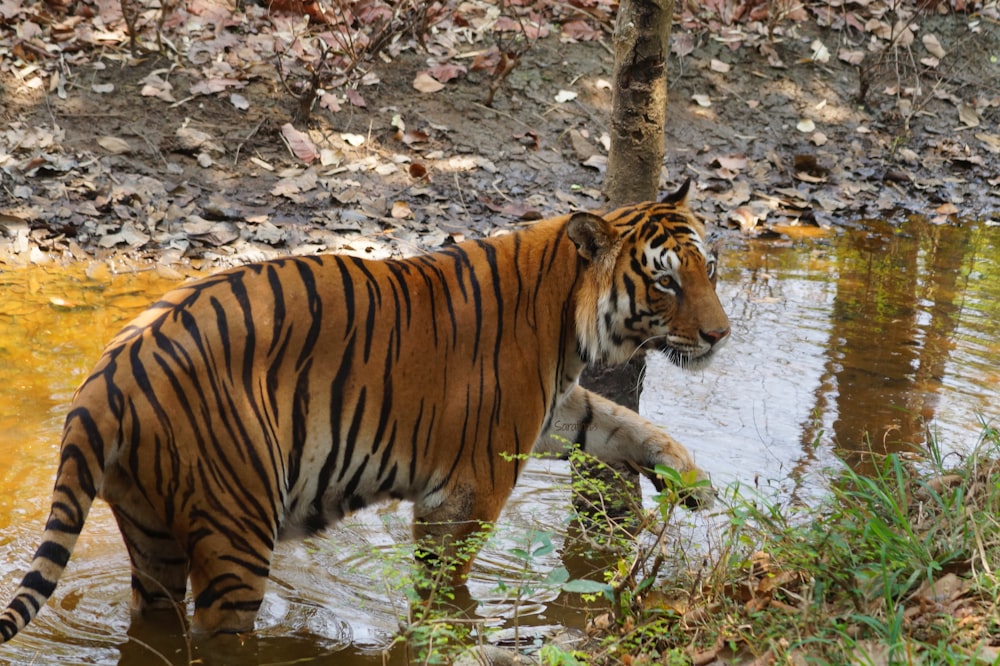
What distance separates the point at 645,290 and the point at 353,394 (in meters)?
1.23

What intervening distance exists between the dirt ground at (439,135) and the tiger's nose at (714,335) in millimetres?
3959

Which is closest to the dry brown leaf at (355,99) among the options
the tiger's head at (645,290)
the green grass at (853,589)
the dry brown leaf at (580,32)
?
the dry brown leaf at (580,32)

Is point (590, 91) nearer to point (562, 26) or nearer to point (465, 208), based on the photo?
point (562, 26)

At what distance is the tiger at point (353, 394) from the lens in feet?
11.5

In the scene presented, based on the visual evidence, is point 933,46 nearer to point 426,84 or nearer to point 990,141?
point 990,141

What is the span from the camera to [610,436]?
486cm

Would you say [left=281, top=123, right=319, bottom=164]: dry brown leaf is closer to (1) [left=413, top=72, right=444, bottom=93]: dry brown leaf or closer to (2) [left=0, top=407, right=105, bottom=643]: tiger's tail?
(1) [left=413, top=72, right=444, bottom=93]: dry brown leaf

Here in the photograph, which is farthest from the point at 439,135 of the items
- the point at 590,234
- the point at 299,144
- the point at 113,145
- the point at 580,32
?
the point at 590,234

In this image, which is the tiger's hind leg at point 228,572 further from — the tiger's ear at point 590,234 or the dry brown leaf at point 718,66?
the dry brown leaf at point 718,66

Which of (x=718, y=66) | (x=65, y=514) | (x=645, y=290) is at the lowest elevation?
(x=65, y=514)

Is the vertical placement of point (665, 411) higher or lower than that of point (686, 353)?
lower

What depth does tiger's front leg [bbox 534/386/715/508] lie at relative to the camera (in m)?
4.79

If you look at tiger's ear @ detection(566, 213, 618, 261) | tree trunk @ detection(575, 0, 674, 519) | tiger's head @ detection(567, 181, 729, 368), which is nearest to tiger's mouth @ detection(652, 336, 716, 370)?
tiger's head @ detection(567, 181, 729, 368)

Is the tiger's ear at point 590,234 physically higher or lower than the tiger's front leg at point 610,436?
higher
